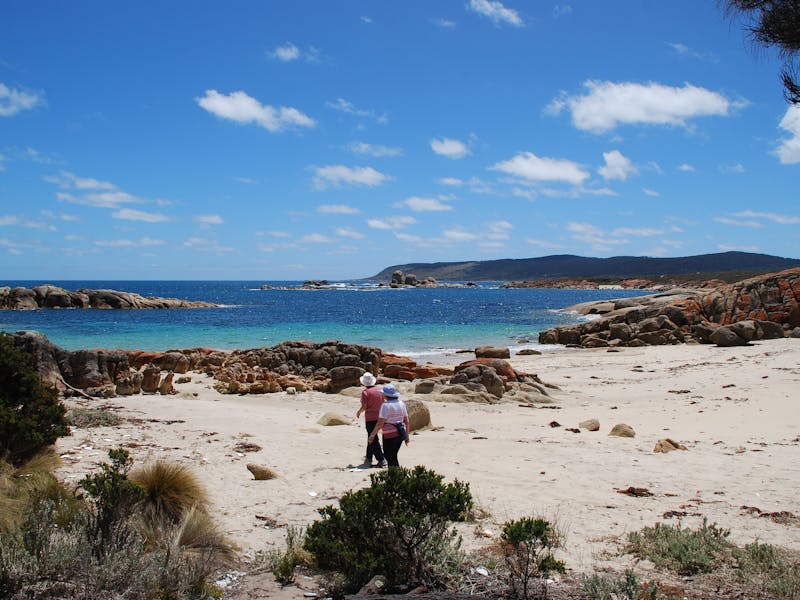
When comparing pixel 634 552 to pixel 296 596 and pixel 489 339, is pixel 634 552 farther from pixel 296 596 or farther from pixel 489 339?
pixel 489 339

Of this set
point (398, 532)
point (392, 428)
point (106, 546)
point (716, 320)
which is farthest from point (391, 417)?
point (716, 320)

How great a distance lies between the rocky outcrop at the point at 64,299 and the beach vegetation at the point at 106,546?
234 feet

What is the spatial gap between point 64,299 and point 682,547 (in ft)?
253

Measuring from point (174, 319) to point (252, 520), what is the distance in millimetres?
52950

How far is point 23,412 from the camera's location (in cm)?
771

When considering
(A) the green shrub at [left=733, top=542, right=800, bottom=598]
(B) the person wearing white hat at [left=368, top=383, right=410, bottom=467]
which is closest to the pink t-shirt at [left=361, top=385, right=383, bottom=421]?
(B) the person wearing white hat at [left=368, top=383, right=410, bottom=467]

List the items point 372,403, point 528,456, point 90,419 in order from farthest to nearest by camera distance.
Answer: point 90,419 → point 528,456 → point 372,403

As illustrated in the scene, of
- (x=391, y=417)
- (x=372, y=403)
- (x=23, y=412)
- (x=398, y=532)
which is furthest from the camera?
(x=372, y=403)

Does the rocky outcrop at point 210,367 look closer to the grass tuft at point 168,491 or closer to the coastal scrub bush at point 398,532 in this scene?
the grass tuft at point 168,491

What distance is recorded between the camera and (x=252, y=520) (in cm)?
681

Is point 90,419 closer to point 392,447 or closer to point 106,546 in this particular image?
point 392,447

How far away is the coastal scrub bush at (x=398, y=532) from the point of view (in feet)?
16.5

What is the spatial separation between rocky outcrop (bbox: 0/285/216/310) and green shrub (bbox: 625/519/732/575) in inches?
2875

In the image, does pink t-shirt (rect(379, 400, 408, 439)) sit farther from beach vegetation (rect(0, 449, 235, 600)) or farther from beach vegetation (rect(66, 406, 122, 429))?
beach vegetation (rect(66, 406, 122, 429))
